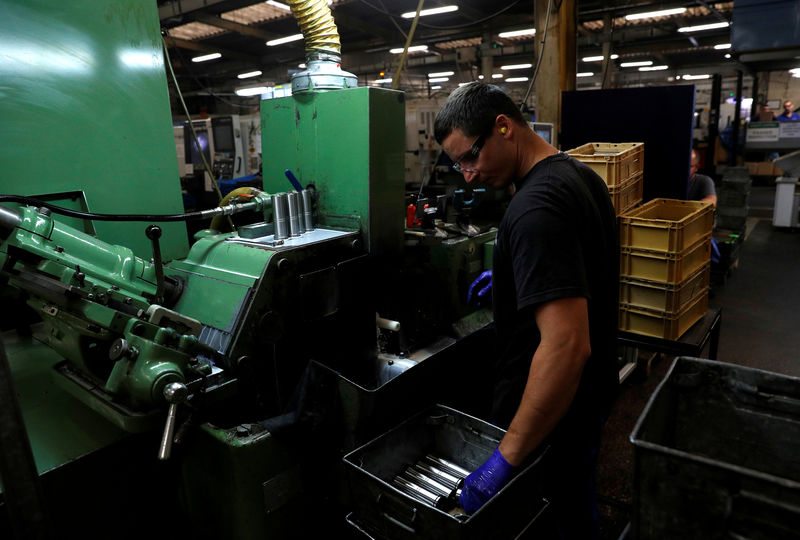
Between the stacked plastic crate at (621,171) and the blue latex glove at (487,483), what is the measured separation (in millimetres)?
1192

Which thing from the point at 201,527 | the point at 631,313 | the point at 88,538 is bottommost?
the point at 201,527

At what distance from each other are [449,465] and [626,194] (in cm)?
138

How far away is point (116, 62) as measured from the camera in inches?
67.9

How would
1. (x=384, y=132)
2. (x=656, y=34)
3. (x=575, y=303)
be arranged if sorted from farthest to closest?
(x=656, y=34), (x=384, y=132), (x=575, y=303)

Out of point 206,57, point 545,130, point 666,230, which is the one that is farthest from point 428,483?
point 206,57

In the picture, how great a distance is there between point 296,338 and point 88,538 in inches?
25.8

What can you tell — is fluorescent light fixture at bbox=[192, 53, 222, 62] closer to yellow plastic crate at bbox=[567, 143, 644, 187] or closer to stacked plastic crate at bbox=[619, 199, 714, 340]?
yellow plastic crate at bbox=[567, 143, 644, 187]

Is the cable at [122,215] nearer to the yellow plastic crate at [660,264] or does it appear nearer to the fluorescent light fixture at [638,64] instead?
the yellow plastic crate at [660,264]

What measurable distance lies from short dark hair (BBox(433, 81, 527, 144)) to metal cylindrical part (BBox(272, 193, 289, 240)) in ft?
1.95

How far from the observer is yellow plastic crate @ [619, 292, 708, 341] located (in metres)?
1.78

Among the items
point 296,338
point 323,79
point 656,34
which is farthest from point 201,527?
point 656,34

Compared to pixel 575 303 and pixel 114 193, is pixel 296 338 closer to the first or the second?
pixel 575 303

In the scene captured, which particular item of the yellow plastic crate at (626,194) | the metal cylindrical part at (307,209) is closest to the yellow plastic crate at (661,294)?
the yellow plastic crate at (626,194)

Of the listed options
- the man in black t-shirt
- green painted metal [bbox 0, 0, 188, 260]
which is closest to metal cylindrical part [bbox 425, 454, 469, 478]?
the man in black t-shirt
